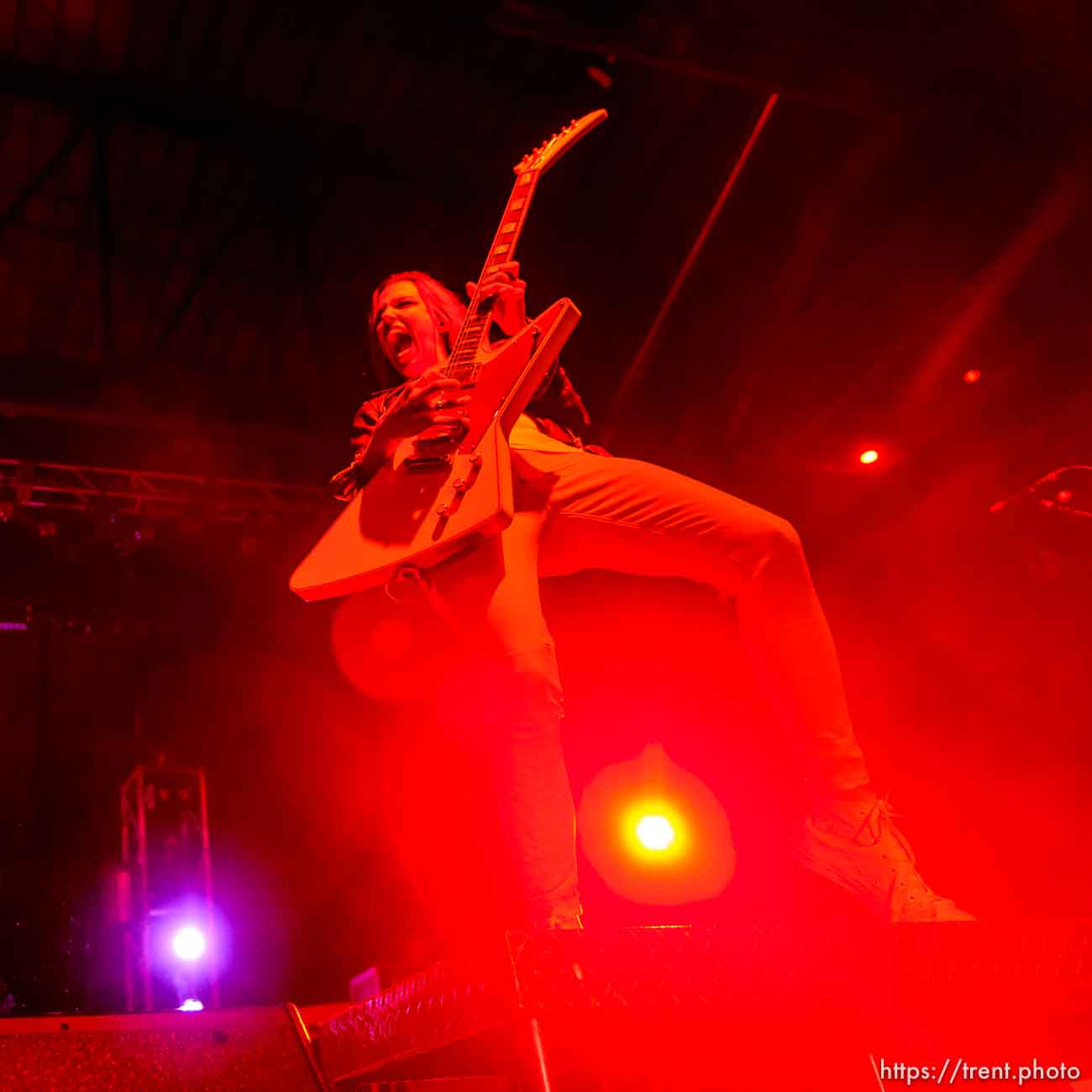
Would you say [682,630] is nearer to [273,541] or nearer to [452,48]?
[273,541]

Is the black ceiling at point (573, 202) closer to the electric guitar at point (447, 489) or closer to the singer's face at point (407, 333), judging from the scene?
the singer's face at point (407, 333)

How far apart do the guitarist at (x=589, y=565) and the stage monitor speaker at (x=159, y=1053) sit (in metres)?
0.49

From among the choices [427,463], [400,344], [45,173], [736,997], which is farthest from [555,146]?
[45,173]

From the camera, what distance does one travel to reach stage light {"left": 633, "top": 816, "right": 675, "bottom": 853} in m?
6.45

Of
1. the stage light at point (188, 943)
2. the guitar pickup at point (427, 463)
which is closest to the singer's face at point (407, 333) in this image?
the guitar pickup at point (427, 463)

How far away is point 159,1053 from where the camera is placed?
1724 mm

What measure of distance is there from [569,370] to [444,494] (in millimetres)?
3145

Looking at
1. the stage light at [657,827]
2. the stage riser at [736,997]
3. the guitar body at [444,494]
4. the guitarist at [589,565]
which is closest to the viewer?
the stage riser at [736,997]

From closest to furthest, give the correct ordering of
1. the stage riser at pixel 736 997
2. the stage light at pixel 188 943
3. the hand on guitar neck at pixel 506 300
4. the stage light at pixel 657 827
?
the stage riser at pixel 736 997 → the hand on guitar neck at pixel 506 300 → the stage light at pixel 188 943 → the stage light at pixel 657 827

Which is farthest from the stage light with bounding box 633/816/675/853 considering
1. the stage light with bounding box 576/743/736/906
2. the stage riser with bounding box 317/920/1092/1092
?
the stage riser with bounding box 317/920/1092/1092

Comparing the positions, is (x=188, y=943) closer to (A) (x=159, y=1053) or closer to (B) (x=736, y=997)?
(A) (x=159, y=1053)

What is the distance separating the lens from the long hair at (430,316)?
→ 8.89ft

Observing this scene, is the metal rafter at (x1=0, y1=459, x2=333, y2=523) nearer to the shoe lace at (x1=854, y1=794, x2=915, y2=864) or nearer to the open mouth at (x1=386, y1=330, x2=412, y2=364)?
the open mouth at (x1=386, y1=330, x2=412, y2=364)

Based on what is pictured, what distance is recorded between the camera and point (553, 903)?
72.7 inches
